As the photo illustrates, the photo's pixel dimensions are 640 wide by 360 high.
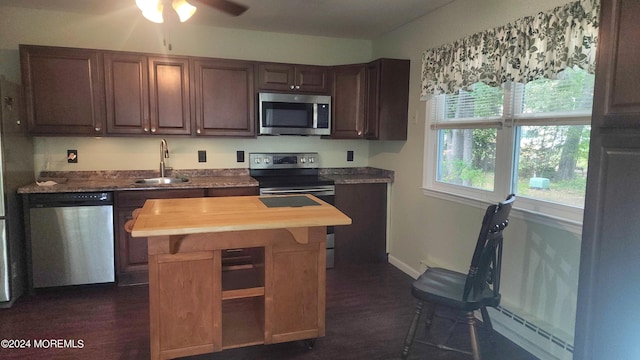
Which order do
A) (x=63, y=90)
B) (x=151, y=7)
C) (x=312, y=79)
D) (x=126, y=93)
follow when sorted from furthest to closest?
(x=312, y=79) < (x=126, y=93) < (x=63, y=90) < (x=151, y=7)

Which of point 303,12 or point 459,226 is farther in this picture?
point 303,12

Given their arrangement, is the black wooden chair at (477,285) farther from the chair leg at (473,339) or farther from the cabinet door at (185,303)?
the cabinet door at (185,303)

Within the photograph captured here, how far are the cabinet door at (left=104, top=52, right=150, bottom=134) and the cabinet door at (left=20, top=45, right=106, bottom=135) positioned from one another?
0.23 feet

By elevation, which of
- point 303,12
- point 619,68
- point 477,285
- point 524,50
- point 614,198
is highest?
point 303,12

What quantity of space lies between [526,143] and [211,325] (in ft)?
7.21

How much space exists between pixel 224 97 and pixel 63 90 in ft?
4.40

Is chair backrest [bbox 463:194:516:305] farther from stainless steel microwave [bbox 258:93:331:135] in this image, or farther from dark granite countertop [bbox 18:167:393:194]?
stainless steel microwave [bbox 258:93:331:135]

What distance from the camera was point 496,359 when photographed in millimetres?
2387

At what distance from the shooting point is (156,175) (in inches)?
157

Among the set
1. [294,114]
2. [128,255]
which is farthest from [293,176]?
[128,255]

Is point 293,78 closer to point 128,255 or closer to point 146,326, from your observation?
point 128,255

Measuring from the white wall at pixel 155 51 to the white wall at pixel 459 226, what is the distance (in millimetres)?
566

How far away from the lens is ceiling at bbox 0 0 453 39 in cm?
329

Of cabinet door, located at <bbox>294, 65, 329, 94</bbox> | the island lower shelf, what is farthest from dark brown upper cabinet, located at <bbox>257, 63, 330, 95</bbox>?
the island lower shelf
